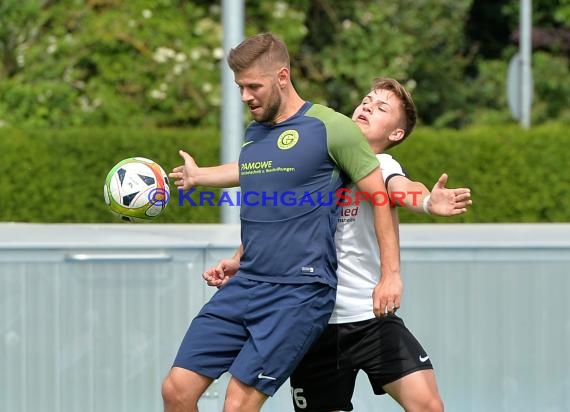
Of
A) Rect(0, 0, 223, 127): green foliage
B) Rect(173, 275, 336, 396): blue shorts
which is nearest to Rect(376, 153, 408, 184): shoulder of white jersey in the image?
Rect(173, 275, 336, 396): blue shorts

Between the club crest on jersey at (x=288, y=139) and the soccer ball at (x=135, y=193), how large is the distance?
0.79 m

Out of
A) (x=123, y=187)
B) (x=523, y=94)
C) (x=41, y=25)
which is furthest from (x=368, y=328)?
(x=523, y=94)

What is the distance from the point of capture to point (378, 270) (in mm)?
4473

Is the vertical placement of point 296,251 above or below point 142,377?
above

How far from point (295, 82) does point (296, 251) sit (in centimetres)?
1216

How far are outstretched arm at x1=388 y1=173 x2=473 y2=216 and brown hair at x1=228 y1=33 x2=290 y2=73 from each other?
2.11ft

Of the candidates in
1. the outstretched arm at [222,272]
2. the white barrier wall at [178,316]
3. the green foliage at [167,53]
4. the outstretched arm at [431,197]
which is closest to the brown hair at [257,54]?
the outstretched arm at [431,197]

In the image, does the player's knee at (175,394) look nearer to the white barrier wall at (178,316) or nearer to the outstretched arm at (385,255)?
the outstretched arm at (385,255)

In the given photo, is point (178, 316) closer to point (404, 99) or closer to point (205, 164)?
point (404, 99)

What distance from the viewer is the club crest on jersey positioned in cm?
422

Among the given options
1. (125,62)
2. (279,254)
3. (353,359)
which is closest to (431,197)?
(279,254)

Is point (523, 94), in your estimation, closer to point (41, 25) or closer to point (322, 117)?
point (41, 25)

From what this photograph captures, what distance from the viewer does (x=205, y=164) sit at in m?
11.9

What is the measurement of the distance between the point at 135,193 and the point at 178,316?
0.92m
